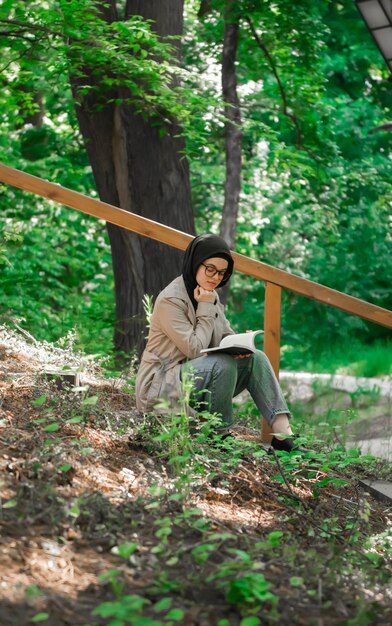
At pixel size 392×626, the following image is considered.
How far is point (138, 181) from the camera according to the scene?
7.62 m

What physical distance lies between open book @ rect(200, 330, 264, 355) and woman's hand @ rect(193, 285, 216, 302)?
252 millimetres

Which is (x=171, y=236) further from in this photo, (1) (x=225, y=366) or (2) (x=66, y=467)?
(2) (x=66, y=467)

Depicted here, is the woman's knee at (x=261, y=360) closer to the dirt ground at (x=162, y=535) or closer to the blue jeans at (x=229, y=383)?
the blue jeans at (x=229, y=383)

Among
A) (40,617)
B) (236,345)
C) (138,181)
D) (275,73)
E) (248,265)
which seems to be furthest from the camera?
(275,73)

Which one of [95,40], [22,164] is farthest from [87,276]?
[95,40]

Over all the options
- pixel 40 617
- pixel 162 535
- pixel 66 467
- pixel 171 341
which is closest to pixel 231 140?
pixel 171 341

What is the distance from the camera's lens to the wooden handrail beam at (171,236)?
5.18 m

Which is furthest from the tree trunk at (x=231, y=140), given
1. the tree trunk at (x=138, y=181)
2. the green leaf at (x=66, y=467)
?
the green leaf at (x=66, y=467)

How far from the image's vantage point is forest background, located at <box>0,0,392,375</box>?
Answer: 737cm

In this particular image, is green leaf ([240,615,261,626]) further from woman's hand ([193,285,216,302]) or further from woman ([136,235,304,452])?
woman's hand ([193,285,216,302])

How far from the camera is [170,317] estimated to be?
4734mm

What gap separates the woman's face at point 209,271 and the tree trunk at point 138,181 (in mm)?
2759

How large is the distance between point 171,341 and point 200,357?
0.62ft

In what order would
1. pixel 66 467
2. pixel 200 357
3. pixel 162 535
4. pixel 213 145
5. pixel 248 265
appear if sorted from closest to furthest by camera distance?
1. pixel 162 535
2. pixel 66 467
3. pixel 200 357
4. pixel 248 265
5. pixel 213 145
